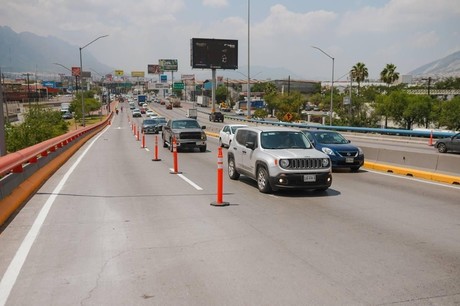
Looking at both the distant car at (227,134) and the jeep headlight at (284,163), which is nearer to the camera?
the jeep headlight at (284,163)

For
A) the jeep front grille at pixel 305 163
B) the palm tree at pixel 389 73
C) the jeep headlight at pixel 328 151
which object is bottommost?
the jeep headlight at pixel 328 151

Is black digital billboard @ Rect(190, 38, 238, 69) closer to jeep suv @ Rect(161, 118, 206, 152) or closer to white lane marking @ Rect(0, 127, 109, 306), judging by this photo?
jeep suv @ Rect(161, 118, 206, 152)

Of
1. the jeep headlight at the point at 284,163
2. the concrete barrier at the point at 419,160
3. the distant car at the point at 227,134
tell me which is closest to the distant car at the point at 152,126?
the distant car at the point at 227,134

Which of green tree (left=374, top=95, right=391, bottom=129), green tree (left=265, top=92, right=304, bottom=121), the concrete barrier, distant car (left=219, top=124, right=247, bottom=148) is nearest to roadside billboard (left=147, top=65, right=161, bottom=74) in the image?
green tree (left=265, top=92, right=304, bottom=121)

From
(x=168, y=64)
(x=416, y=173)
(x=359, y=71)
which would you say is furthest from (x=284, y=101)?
(x=416, y=173)

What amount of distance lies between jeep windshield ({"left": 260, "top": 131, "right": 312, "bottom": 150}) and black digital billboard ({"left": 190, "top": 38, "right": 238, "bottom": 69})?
237ft

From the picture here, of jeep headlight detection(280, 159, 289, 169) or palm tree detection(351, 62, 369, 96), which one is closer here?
jeep headlight detection(280, 159, 289, 169)

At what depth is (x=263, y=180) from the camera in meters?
11.8

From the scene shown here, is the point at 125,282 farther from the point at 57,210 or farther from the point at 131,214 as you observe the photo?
the point at 57,210

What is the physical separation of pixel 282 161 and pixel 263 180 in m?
0.82

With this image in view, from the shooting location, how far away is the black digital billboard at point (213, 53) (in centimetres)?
8338

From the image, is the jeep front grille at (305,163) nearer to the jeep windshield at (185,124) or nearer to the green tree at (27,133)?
the jeep windshield at (185,124)

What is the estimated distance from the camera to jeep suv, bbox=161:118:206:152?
82.0ft

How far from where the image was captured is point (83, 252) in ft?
22.1
